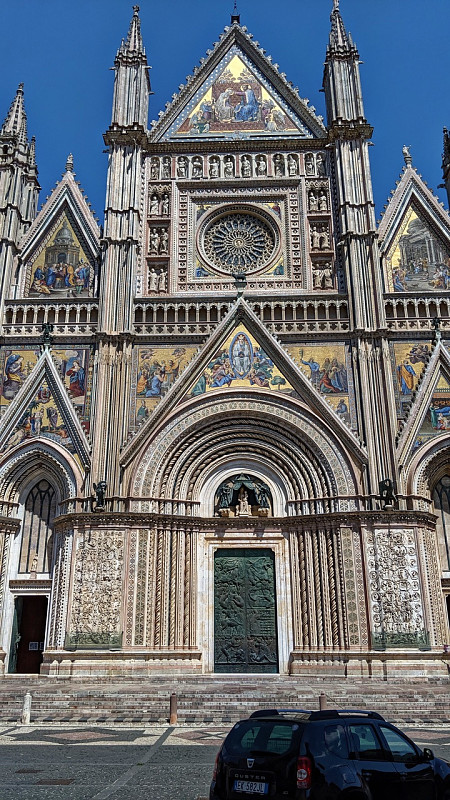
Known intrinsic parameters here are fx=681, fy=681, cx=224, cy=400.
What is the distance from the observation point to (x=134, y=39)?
92.8ft

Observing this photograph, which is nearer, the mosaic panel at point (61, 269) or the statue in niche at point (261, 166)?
the mosaic panel at point (61, 269)

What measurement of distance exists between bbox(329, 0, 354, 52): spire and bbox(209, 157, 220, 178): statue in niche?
22.3 ft

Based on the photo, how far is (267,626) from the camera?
68.5 feet

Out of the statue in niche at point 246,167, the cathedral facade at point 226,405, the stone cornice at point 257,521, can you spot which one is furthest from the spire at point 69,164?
the stone cornice at point 257,521

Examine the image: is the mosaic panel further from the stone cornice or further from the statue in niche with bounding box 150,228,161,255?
the stone cornice

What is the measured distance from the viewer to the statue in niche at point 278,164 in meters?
26.5

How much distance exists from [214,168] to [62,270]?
7327 millimetres

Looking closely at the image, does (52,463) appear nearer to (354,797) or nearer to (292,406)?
(292,406)

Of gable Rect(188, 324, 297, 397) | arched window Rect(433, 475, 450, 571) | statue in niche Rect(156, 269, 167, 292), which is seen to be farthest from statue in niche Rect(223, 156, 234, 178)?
arched window Rect(433, 475, 450, 571)

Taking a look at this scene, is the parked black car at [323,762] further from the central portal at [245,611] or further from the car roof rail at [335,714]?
the central portal at [245,611]

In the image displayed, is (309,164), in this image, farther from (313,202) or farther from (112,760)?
(112,760)

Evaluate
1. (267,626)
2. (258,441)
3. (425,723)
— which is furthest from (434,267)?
(425,723)

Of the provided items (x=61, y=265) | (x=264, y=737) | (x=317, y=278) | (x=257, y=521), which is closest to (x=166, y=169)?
(x=61, y=265)

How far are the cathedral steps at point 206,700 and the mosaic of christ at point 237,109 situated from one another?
2067cm
